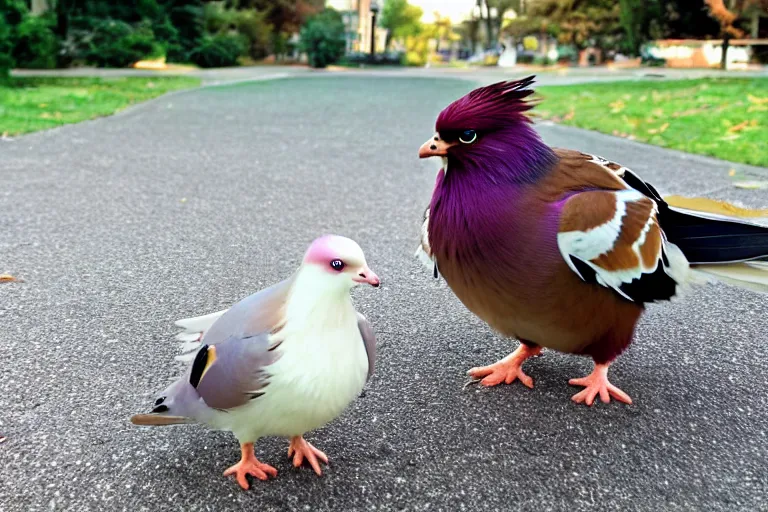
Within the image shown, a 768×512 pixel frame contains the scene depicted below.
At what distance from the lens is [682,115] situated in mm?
10172

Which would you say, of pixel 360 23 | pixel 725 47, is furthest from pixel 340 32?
pixel 725 47

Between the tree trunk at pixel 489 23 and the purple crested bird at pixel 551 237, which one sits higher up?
the tree trunk at pixel 489 23

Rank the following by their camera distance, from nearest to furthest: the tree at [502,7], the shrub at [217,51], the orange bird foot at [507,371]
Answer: the orange bird foot at [507,371] → the shrub at [217,51] → the tree at [502,7]

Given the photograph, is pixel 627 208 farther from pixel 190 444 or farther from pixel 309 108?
pixel 309 108

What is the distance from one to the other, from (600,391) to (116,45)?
78.1ft

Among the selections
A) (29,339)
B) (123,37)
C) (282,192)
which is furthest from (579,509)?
(123,37)

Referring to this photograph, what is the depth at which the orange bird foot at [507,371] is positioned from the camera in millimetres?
2707

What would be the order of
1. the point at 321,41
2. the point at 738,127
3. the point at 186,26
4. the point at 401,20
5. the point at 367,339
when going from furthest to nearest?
the point at 401,20, the point at 321,41, the point at 186,26, the point at 738,127, the point at 367,339

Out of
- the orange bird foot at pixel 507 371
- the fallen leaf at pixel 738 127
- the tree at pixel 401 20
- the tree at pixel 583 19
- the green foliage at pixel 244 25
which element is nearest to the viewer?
the orange bird foot at pixel 507 371

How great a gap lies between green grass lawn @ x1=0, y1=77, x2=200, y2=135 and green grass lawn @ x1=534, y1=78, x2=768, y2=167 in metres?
7.14

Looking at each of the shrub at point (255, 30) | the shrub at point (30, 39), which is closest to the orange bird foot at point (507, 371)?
the shrub at point (30, 39)

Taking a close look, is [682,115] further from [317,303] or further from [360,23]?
[360,23]

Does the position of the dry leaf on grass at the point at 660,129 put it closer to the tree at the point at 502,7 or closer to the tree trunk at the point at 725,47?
the tree trunk at the point at 725,47

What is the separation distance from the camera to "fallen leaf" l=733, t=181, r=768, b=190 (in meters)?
5.75
